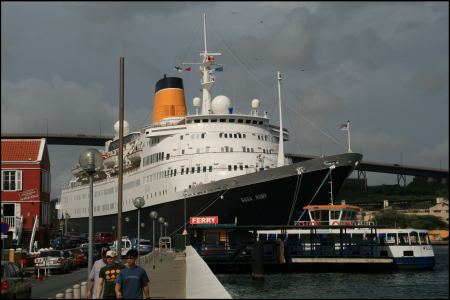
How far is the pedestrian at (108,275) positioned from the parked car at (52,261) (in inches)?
821

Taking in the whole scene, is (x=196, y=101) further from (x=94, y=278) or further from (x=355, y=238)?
(x=94, y=278)

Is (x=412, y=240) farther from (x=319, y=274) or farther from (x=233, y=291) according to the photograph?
(x=233, y=291)

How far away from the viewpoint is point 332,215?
49312 mm

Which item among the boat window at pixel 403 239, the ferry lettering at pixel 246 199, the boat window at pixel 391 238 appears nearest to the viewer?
the boat window at pixel 403 239

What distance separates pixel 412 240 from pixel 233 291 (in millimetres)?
19533

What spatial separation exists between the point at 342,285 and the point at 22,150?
2740cm

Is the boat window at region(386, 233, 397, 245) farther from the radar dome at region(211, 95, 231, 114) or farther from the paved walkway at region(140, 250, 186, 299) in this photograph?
the paved walkway at region(140, 250, 186, 299)

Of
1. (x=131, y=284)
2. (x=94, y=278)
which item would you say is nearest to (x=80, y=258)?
(x=94, y=278)

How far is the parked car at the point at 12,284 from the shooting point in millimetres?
17719

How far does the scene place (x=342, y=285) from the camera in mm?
36250

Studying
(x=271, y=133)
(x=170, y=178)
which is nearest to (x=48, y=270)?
(x=170, y=178)

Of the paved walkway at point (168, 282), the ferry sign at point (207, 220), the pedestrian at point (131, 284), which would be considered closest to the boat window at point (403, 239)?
the ferry sign at point (207, 220)

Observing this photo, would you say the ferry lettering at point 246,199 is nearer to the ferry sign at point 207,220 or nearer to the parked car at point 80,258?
the ferry sign at point 207,220

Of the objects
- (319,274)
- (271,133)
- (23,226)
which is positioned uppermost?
(271,133)
